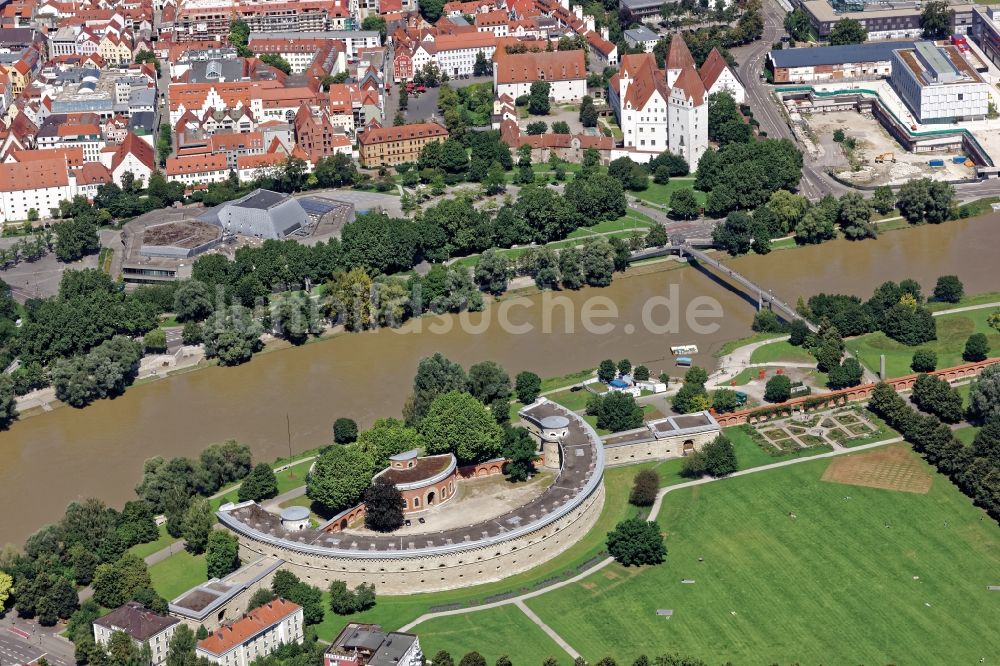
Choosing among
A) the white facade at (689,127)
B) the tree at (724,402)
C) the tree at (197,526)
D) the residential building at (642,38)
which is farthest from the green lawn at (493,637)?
the residential building at (642,38)

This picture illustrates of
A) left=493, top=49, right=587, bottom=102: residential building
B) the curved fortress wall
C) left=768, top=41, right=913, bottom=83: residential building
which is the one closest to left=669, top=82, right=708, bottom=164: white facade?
left=493, top=49, right=587, bottom=102: residential building

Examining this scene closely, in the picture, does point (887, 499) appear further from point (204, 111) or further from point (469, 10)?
point (469, 10)

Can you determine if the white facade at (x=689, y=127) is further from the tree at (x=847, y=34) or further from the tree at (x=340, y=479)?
the tree at (x=340, y=479)

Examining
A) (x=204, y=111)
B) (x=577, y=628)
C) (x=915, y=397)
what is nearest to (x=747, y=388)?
(x=915, y=397)

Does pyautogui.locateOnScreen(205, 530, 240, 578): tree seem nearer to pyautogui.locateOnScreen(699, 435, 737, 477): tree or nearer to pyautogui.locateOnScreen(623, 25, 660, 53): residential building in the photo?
pyautogui.locateOnScreen(699, 435, 737, 477): tree

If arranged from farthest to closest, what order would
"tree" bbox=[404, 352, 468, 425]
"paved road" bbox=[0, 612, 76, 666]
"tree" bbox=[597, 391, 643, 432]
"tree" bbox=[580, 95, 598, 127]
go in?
"tree" bbox=[580, 95, 598, 127] → "tree" bbox=[404, 352, 468, 425] → "tree" bbox=[597, 391, 643, 432] → "paved road" bbox=[0, 612, 76, 666]

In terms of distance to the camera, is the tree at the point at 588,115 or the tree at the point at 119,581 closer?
the tree at the point at 119,581
